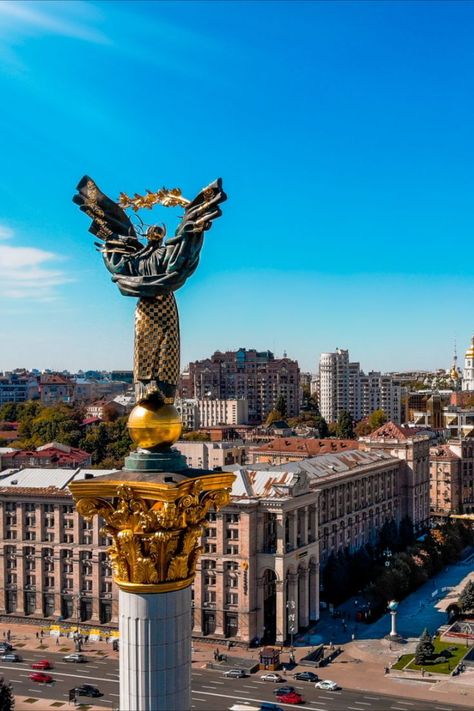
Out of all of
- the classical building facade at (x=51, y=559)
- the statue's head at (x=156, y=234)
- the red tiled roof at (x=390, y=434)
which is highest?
the statue's head at (x=156, y=234)

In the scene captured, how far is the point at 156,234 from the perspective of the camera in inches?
675

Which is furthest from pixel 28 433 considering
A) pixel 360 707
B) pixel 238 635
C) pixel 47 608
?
pixel 360 707

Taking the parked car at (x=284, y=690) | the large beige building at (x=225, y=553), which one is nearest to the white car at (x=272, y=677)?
the parked car at (x=284, y=690)

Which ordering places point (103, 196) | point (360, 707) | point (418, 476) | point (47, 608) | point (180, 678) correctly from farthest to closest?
point (418, 476) → point (47, 608) → point (360, 707) → point (103, 196) → point (180, 678)

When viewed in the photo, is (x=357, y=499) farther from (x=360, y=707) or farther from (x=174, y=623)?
(x=174, y=623)

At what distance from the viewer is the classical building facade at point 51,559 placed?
218 ft

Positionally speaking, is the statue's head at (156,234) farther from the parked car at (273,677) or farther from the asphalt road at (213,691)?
the parked car at (273,677)

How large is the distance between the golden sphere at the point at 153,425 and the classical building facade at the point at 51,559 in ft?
167

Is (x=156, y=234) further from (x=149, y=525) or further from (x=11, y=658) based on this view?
(x=11, y=658)

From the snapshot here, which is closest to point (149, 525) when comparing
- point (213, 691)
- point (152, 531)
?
point (152, 531)

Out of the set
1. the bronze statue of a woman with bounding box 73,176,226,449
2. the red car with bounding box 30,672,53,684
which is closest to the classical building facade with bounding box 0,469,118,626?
the red car with bounding box 30,672,53,684

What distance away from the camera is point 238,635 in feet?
202

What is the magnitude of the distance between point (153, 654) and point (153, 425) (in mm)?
4087

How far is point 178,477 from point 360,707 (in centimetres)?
3952
